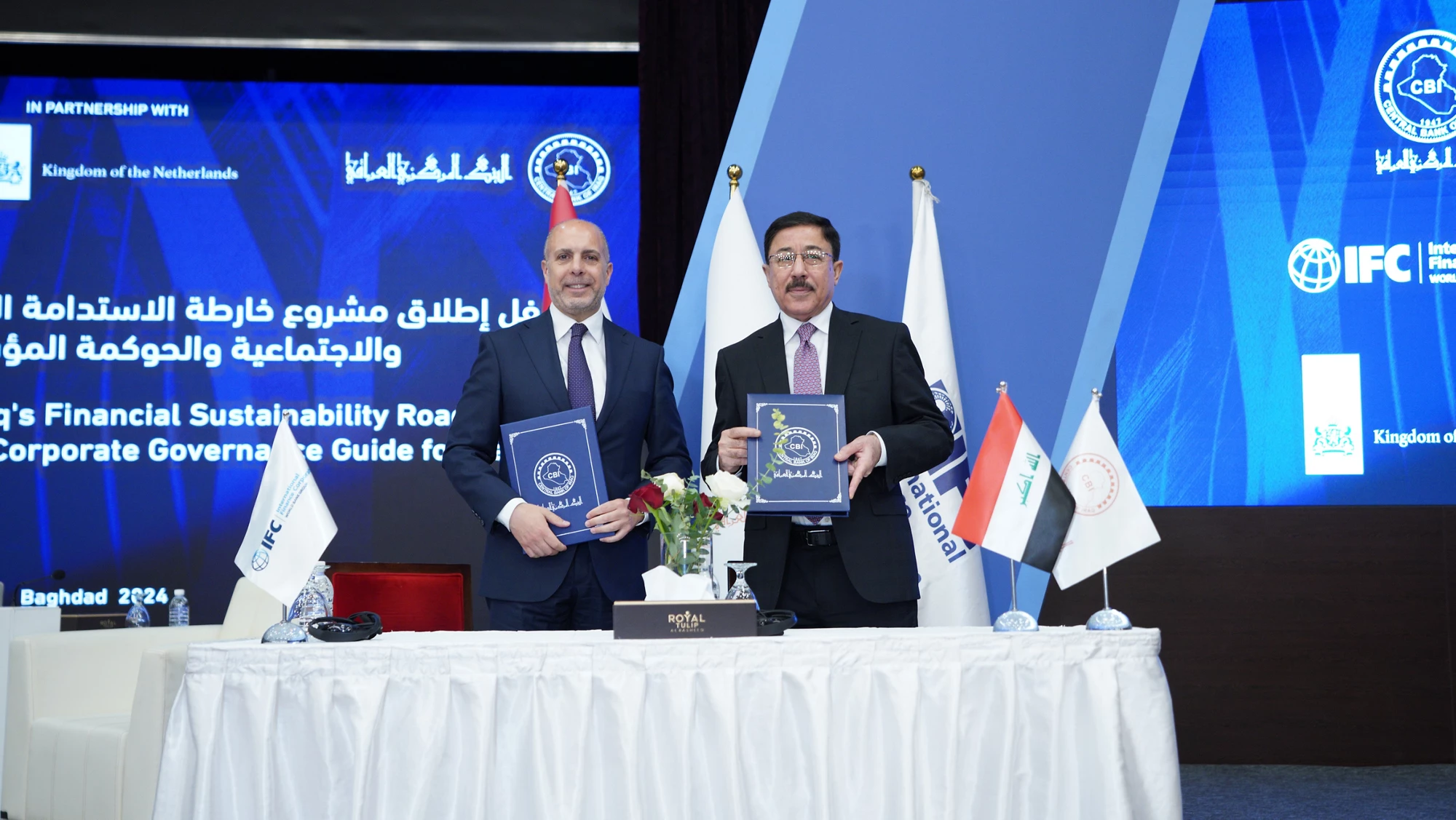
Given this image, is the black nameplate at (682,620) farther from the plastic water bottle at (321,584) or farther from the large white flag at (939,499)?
the large white flag at (939,499)

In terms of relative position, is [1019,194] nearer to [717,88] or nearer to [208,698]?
[717,88]

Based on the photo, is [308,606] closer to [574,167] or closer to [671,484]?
[671,484]

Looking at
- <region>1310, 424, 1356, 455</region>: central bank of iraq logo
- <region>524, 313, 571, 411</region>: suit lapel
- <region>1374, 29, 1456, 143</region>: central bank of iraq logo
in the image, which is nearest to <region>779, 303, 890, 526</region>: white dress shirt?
<region>524, 313, 571, 411</region>: suit lapel

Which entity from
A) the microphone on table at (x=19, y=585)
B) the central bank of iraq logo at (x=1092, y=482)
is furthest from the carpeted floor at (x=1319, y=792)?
the microphone on table at (x=19, y=585)

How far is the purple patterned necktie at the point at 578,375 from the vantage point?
282cm

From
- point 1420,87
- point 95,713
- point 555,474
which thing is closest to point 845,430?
point 555,474

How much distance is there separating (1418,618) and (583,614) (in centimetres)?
398

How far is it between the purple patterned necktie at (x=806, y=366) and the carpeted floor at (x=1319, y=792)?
86.2 inches

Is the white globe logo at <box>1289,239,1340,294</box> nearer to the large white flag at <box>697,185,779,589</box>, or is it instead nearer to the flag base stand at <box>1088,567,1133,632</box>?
the large white flag at <box>697,185,779,589</box>

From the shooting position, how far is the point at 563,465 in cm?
249

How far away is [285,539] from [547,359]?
2.57 feet

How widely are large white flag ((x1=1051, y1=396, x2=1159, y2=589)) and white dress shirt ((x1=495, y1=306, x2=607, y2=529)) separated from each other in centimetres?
112

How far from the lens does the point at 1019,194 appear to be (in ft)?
13.6

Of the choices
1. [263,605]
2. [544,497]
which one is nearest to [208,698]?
[544,497]
